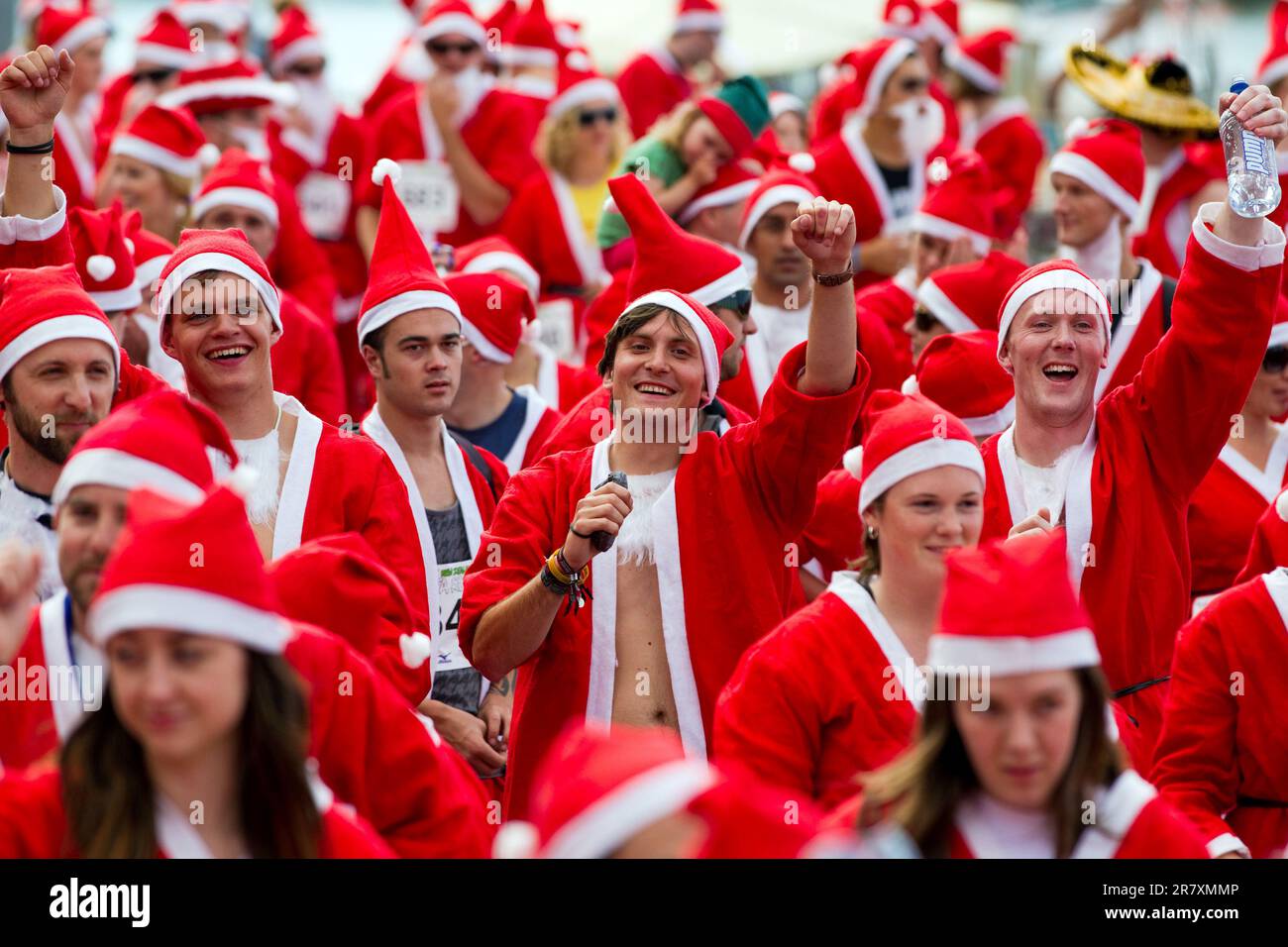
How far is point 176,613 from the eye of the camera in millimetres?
3496

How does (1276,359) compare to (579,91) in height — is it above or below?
below

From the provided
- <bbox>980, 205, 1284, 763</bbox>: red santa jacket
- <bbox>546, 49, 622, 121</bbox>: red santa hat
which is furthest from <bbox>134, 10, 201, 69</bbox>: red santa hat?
<bbox>980, 205, 1284, 763</bbox>: red santa jacket

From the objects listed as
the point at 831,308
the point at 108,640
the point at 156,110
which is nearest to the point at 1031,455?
the point at 831,308

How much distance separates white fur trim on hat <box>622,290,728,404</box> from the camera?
535 centimetres

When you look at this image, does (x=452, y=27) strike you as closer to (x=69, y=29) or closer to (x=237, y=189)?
(x=69, y=29)

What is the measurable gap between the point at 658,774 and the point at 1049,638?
0.99 metres

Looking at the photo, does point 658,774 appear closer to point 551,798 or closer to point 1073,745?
point 551,798

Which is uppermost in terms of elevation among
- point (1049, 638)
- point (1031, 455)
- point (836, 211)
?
point (836, 211)

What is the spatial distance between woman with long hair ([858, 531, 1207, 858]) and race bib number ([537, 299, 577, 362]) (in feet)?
18.1

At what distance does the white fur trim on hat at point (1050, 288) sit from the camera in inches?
224

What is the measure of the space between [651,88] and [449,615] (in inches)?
263

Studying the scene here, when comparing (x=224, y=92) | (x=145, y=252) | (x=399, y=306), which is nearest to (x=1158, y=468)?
(x=399, y=306)

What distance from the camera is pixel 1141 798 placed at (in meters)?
3.77

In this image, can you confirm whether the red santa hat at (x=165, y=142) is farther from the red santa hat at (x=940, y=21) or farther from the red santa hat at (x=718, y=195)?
the red santa hat at (x=940, y=21)
